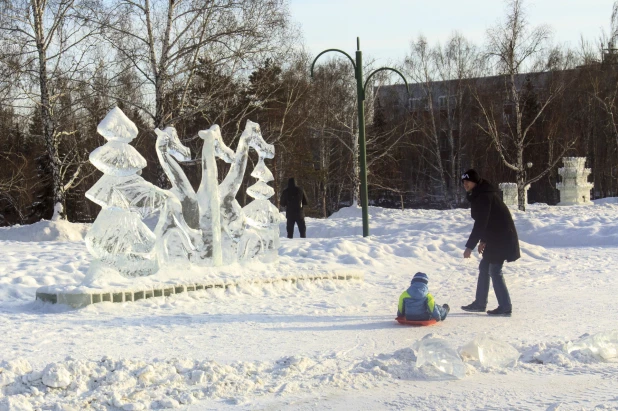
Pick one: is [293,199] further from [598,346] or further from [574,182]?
[574,182]

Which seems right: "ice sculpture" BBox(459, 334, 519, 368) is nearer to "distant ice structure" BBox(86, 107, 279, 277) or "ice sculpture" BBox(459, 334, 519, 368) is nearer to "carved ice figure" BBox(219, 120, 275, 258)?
"distant ice structure" BBox(86, 107, 279, 277)

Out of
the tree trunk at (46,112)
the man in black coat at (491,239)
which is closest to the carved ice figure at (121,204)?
the man in black coat at (491,239)

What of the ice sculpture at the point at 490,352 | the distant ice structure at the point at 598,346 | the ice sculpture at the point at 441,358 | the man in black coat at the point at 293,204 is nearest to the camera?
the ice sculpture at the point at 441,358

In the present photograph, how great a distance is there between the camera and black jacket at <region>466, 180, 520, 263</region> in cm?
824

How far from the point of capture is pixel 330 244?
13797mm

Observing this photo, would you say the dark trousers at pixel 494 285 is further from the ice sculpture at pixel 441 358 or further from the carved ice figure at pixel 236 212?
the carved ice figure at pixel 236 212

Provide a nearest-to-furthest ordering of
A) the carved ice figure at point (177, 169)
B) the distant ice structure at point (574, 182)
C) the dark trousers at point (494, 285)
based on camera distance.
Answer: the dark trousers at point (494, 285) < the carved ice figure at point (177, 169) < the distant ice structure at point (574, 182)

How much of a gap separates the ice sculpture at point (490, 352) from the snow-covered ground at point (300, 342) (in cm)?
9

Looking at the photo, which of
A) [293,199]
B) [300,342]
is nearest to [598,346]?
[300,342]

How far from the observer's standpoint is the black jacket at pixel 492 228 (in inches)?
324

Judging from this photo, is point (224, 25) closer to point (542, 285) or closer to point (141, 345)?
point (542, 285)

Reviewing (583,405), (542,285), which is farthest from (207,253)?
(583,405)

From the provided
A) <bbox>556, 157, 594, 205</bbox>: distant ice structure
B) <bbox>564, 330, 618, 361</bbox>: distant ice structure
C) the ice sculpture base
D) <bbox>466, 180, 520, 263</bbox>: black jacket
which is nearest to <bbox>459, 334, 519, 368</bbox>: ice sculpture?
<bbox>564, 330, 618, 361</bbox>: distant ice structure

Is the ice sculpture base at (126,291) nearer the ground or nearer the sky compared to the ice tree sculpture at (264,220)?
nearer the ground
